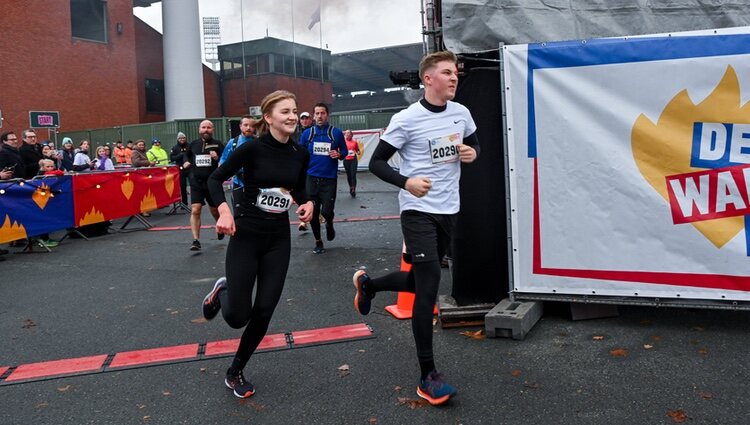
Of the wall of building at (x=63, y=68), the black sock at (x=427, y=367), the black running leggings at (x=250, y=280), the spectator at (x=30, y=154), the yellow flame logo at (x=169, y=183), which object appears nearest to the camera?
the black sock at (x=427, y=367)

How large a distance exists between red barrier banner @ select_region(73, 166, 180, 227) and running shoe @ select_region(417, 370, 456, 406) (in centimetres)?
936

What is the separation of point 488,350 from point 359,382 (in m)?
1.05

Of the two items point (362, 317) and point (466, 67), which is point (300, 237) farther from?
point (466, 67)

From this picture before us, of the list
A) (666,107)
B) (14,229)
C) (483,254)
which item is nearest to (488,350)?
(483,254)

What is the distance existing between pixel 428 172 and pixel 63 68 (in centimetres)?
3268

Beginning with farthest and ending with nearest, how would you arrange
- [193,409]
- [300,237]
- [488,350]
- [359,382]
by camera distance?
[300,237], [488,350], [359,382], [193,409]

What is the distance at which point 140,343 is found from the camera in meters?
5.03

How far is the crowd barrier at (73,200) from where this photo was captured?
382 inches

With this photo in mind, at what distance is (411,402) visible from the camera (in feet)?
12.1

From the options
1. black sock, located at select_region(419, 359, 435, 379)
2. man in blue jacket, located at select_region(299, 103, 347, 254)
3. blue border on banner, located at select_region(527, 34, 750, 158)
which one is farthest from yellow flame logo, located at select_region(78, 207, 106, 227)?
black sock, located at select_region(419, 359, 435, 379)

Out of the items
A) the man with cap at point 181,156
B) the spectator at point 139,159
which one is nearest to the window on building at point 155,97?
the spectator at point 139,159

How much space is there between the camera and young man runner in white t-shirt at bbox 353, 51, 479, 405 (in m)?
3.69

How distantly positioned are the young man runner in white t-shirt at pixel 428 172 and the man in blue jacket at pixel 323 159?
505cm

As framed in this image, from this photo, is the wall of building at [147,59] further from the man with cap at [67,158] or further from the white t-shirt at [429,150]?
the white t-shirt at [429,150]
